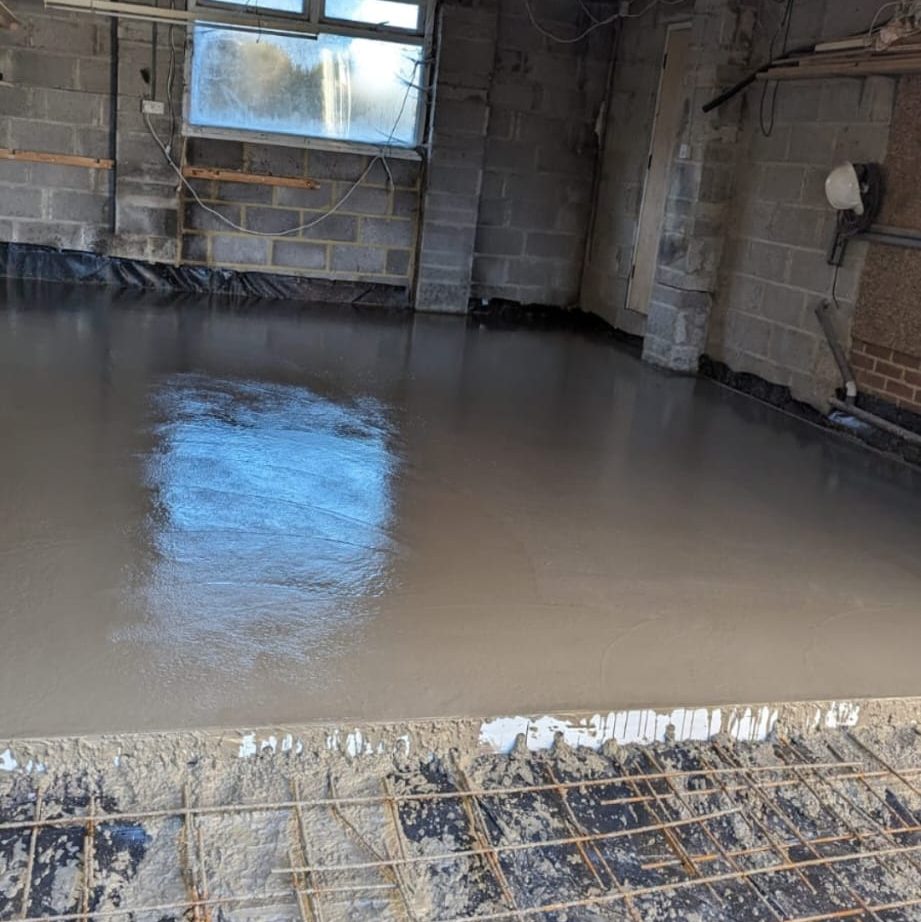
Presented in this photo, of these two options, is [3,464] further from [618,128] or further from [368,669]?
[618,128]

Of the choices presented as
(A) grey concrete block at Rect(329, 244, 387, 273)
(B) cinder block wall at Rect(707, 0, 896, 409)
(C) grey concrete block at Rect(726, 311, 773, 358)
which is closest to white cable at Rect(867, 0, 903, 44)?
(B) cinder block wall at Rect(707, 0, 896, 409)

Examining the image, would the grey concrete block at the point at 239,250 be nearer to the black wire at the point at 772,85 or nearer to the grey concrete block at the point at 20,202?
the grey concrete block at the point at 20,202

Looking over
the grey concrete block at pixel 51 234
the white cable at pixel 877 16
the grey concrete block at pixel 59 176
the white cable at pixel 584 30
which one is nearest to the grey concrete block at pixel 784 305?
the white cable at pixel 877 16

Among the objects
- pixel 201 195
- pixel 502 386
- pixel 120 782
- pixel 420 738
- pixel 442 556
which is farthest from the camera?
pixel 201 195

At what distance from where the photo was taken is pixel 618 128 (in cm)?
805

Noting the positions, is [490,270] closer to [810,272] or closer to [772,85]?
[772,85]

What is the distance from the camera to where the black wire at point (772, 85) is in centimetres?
589

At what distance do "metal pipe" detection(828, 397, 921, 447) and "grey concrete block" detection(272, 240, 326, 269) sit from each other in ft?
14.0

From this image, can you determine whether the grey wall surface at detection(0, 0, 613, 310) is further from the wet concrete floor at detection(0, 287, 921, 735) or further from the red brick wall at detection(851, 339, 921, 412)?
the red brick wall at detection(851, 339, 921, 412)

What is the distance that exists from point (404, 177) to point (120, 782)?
6615 mm

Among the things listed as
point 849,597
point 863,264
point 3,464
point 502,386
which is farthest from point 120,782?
point 863,264

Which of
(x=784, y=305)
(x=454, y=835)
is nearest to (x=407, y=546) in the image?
(x=454, y=835)

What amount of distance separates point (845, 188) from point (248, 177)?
4.50 metres

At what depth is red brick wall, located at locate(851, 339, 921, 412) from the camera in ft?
16.3
